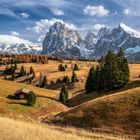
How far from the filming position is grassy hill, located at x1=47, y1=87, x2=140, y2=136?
197 feet

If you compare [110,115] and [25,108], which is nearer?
[110,115]

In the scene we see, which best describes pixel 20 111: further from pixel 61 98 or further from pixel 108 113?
pixel 61 98

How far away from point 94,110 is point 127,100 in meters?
6.92

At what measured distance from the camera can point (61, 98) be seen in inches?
4562

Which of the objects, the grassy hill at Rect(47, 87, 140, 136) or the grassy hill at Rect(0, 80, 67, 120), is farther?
the grassy hill at Rect(0, 80, 67, 120)

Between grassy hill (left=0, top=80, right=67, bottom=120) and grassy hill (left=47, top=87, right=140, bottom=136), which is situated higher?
grassy hill (left=47, top=87, right=140, bottom=136)

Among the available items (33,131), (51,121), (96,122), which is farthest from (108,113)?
(33,131)

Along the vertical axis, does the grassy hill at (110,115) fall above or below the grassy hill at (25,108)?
above

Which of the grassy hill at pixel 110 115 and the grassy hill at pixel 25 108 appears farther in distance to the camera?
the grassy hill at pixel 25 108

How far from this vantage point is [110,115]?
64875 millimetres

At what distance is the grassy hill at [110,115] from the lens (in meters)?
60.1

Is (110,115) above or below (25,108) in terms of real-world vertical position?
above

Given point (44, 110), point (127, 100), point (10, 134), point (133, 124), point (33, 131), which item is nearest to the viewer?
point (10, 134)

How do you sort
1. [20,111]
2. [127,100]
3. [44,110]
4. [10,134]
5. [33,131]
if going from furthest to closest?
1. [44,110]
2. [20,111]
3. [127,100]
4. [33,131]
5. [10,134]
